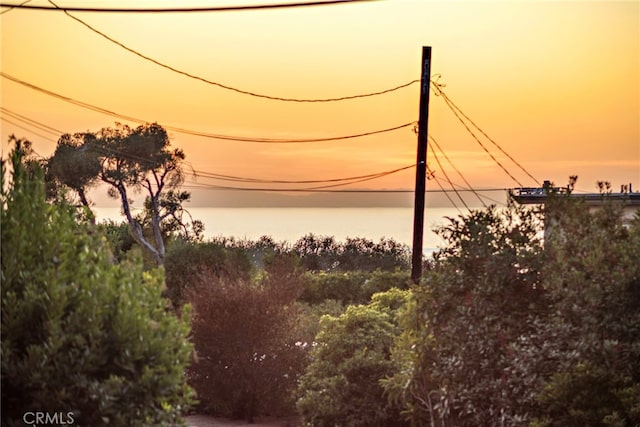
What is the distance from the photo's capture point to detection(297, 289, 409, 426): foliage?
16.1 metres

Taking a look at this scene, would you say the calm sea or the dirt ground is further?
the calm sea

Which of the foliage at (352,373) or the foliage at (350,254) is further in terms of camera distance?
the foliage at (350,254)

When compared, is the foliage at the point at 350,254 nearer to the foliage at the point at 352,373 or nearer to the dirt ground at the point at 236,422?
the dirt ground at the point at 236,422

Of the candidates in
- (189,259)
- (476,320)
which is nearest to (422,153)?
(476,320)

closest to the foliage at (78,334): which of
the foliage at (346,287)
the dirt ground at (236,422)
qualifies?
the dirt ground at (236,422)

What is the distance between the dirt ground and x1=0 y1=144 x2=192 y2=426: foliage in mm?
13273

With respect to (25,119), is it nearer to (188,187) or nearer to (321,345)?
(188,187)

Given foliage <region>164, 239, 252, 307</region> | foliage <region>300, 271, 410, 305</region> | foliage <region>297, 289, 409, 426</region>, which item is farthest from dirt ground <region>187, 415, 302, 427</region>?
foliage <region>164, 239, 252, 307</region>

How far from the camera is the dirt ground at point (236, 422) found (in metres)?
20.0

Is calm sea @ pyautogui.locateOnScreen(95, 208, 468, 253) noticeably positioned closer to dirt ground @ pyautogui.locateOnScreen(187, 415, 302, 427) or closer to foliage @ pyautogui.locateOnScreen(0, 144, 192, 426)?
dirt ground @ pyautogui.locateOnScreen(187, 415, 302, 427)

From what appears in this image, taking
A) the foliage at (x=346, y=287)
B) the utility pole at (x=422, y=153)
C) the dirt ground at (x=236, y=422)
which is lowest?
the dirt ground at (x=236, y=422)

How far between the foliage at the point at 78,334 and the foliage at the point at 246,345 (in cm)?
1374

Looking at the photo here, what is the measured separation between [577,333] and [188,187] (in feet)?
134

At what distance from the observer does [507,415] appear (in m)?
10.7
